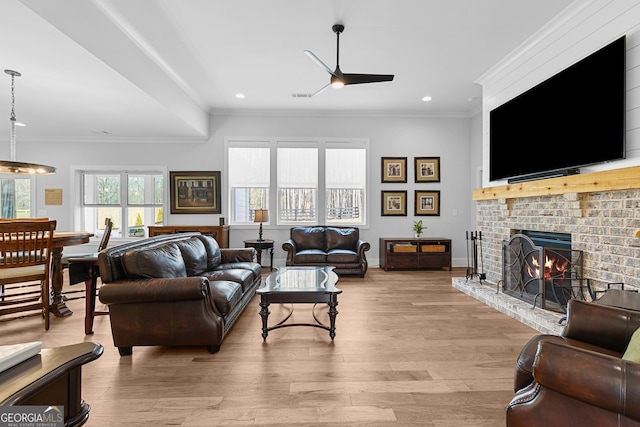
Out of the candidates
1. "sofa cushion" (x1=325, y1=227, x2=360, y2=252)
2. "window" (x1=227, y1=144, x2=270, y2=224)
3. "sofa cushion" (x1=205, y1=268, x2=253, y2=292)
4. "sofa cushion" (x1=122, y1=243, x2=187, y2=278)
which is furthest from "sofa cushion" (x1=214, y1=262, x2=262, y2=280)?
"window" (x1=227, y1=144, x2=270, y2=224)

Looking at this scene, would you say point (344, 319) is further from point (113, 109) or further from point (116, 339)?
point (113, 109)

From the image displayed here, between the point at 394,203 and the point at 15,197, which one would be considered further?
the point at 394,203

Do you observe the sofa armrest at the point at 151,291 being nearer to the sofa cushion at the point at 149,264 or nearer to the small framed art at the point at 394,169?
the sofa cushion at the point at 149,264

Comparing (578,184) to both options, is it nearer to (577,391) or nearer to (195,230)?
(577,391)

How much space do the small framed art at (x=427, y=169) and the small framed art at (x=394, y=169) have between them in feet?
0.86

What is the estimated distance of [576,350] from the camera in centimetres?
115

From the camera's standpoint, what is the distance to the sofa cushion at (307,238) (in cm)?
588

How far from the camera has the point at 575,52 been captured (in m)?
3.24

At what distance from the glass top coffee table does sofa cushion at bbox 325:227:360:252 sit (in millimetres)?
2468

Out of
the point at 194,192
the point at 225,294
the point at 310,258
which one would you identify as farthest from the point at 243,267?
the point at 194,192

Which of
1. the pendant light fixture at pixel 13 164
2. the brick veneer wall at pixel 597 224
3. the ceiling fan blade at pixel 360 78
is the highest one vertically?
the ceiling fan blade at pixel 360 78

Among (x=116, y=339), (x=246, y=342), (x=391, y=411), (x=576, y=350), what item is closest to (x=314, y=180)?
(x=246, y=342)

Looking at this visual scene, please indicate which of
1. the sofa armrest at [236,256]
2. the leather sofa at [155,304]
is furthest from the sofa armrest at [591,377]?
the sofa armrest at [236,256]

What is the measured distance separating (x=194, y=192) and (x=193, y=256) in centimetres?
323
